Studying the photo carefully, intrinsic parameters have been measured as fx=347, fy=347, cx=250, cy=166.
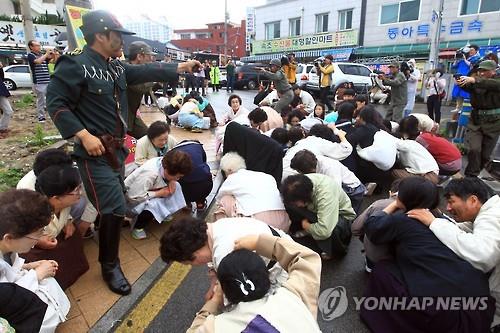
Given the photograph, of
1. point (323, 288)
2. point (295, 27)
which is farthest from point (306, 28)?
point (323, 288)

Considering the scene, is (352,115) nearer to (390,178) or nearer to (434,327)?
(390,178)

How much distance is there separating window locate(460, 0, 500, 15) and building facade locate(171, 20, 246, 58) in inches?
1349

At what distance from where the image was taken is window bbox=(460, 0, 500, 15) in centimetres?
1556

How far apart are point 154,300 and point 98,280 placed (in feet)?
1.65

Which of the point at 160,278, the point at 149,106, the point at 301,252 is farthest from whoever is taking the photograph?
the point at 149,106

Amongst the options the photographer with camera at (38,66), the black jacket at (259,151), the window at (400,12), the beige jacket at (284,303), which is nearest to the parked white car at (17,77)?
the photographer with camera at (38,66)

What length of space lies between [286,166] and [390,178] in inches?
55.7

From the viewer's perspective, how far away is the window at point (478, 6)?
15.6 m

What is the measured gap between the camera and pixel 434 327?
195 centimetres

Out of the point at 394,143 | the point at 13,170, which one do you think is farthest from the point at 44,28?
the point at 394,143

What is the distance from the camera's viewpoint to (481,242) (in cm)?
191

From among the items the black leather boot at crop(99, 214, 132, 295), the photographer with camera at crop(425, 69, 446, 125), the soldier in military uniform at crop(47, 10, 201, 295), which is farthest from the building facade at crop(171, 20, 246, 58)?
the black leather boot at crop(99, 214, 132, 295)

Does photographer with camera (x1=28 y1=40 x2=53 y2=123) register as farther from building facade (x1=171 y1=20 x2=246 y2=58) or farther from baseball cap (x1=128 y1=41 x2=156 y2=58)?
building facade (x1=171 y1=20 x2=246 y2=58)

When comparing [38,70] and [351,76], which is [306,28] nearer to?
[351,76]
